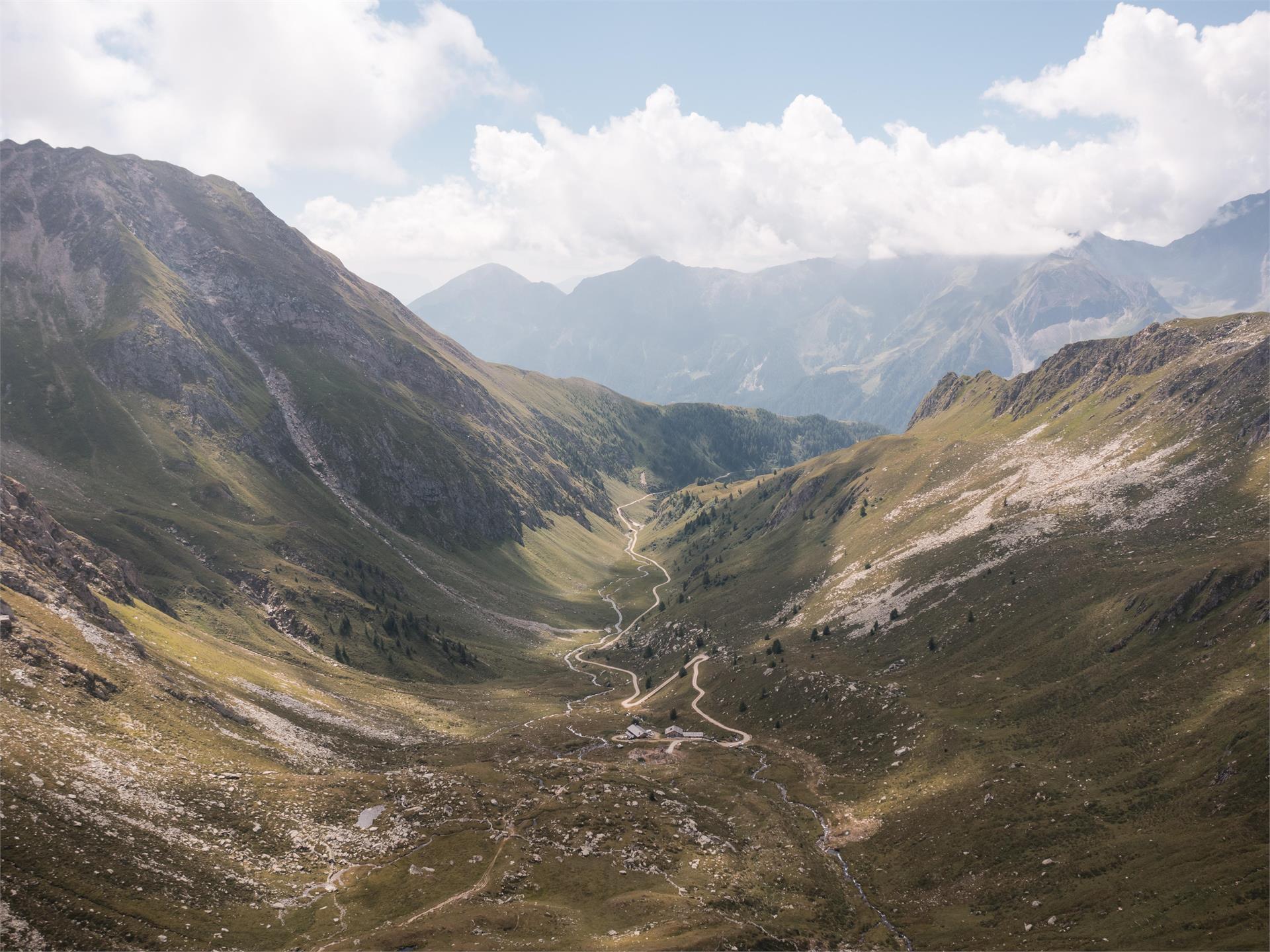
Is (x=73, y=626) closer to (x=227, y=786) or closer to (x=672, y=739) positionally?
(x=227, y=786)

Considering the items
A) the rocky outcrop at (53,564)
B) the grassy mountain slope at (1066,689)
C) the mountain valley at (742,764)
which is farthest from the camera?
the rocky outcrop at (53,564)

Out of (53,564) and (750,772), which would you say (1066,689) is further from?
(53,564)

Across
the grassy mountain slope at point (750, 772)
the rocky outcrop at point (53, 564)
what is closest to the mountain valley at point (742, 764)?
the grassy mountain slope at point (750, 772)

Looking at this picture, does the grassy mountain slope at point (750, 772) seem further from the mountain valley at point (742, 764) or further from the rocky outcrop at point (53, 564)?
the rocky outcrop at point (53, 564)

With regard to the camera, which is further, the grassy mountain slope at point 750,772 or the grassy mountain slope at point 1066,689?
the grassy mountain slope at point 1066,689

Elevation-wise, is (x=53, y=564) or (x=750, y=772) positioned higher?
(x=53, y=564)

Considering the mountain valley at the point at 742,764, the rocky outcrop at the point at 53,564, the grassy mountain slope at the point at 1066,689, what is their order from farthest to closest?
the rocky outcrop at the point at 53,564, the grassy mountain slope at the point at 1066,689, the mountain valley at the point at 742,764

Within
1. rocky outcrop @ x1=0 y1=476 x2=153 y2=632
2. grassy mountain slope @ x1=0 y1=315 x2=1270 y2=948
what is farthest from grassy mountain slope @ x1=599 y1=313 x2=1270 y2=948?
rocky outcrop @ x1=0 y1=476 x2=153 y2=632

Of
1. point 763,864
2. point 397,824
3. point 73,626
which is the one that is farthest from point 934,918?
point 73,626

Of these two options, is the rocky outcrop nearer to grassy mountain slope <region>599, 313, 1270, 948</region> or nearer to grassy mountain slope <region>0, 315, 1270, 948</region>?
grassy mountain slope <region>0, 315, 1270, 948</region>

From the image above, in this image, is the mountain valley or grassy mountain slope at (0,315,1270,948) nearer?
grassy mountain slope at (0,315,1270,948)

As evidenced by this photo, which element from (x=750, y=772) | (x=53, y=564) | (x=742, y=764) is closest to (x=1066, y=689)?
(x=750, y=772)
